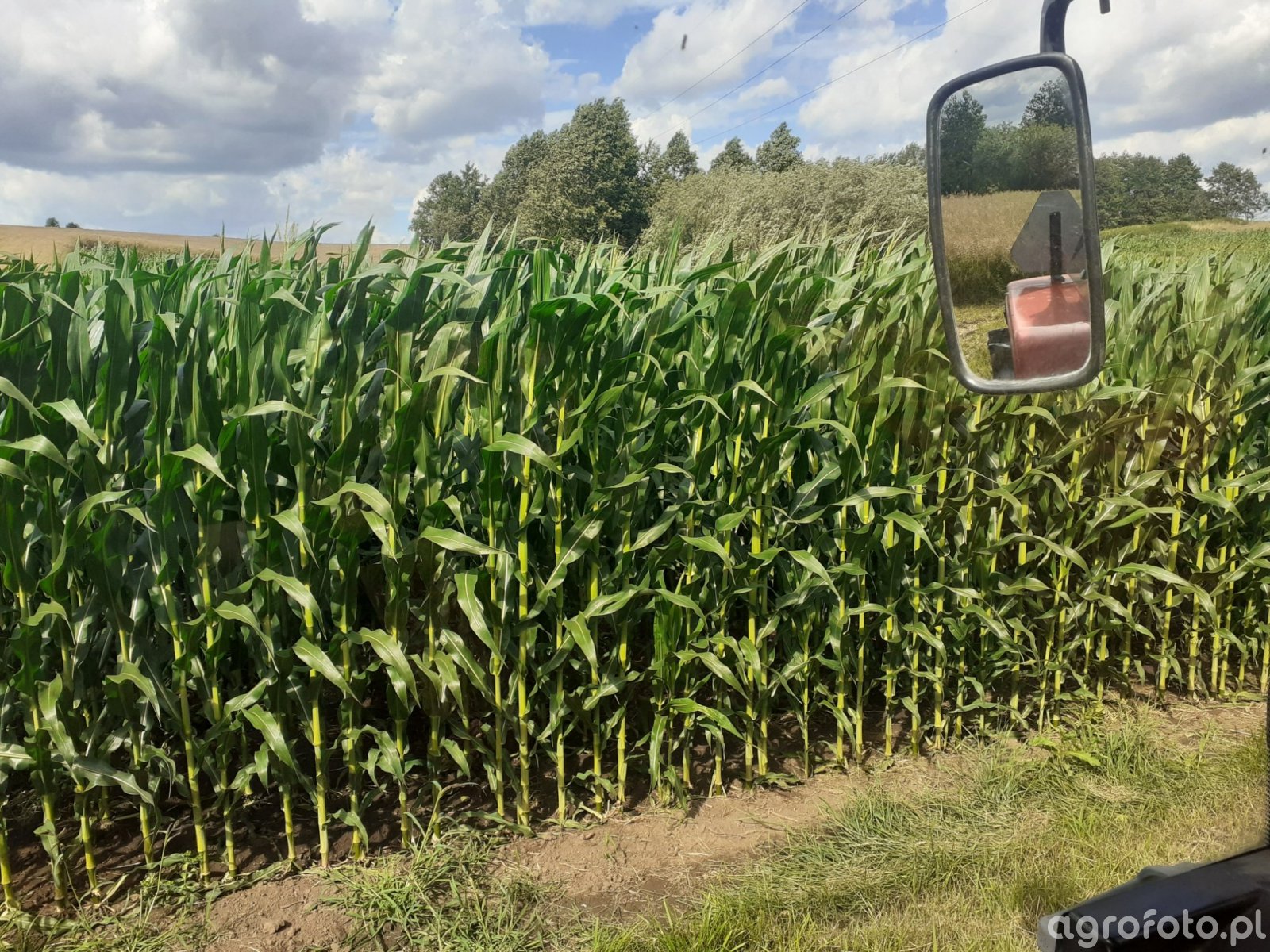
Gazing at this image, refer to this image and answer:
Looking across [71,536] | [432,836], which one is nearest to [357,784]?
[432,836]

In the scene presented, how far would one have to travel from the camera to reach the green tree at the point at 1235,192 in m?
1.12

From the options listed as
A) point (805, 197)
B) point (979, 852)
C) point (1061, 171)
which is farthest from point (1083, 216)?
point (805, 197)

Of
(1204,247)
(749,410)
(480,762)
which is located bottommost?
(480,762)

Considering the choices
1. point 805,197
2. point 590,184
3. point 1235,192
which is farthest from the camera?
point 590,184

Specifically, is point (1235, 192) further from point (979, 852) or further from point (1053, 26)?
point (979, 852)

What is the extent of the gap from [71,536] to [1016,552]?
3263mm

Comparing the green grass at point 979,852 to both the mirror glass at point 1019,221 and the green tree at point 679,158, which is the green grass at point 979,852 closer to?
the mirror glass at point 1019,221

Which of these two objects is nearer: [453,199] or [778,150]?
[778,150]

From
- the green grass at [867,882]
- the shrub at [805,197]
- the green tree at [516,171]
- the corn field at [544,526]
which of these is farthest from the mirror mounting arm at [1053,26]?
the green tree at [516,171]

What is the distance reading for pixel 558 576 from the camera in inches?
110

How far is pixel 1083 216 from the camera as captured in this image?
114 centimetres

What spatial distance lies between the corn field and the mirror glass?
150 cm

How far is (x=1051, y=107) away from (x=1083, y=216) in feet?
0.51

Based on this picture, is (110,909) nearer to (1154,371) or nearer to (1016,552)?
(1016,552)
